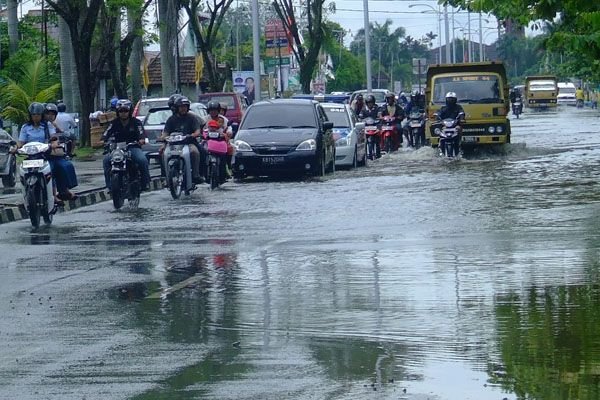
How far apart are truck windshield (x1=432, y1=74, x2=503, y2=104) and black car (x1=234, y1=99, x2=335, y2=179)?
24.9 ft

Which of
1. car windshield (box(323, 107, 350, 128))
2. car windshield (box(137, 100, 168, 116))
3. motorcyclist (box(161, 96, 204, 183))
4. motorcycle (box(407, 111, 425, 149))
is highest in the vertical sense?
motorcyclist (box(161, 96, 204, 183))

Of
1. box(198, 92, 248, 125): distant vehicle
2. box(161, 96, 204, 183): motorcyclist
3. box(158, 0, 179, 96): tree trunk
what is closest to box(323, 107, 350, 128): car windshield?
box(161, 96, 204, 183): motorcyclist

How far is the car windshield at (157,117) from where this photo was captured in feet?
121

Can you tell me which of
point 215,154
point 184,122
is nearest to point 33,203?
point 184,122

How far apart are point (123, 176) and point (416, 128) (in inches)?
848

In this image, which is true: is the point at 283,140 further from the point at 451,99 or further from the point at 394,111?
the point at 394,111

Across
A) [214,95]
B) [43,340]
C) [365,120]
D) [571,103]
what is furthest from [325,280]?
[571,103]

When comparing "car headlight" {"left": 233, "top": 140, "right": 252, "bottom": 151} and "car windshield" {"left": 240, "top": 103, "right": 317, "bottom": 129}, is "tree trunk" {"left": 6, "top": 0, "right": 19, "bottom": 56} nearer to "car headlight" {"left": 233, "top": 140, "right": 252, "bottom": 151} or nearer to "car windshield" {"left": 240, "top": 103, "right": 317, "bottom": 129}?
"car windshield" {"left": 240, "top": 103, "right": 317, "bottom": 129}

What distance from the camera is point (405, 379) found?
8.09 metres

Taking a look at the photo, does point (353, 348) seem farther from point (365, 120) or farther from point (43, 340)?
point (365, 120)

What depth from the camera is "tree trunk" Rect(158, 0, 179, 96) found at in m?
46.7

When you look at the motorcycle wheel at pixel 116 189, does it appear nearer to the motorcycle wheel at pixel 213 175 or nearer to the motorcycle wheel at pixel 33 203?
the motorcycle wheel at pixel 33 203

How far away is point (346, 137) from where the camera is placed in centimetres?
3338

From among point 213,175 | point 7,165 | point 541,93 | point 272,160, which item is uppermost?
point 7,165
